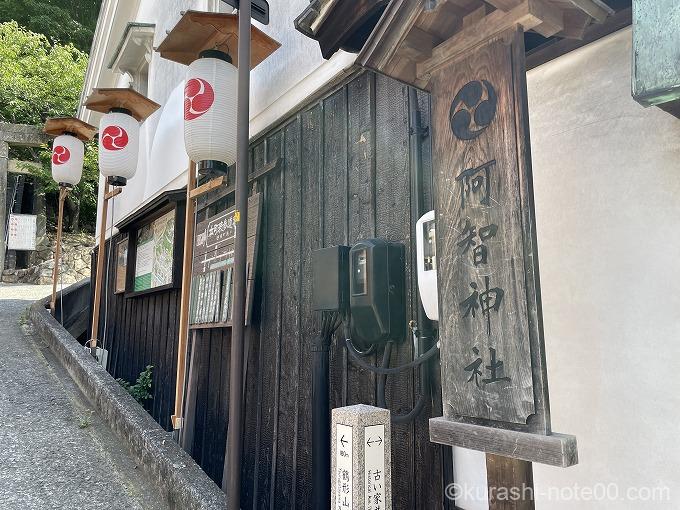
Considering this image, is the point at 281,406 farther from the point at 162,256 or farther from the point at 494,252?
the point at 162,256

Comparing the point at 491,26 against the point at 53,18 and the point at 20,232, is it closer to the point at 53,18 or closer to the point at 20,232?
the point at 20,232

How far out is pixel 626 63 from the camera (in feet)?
7.27

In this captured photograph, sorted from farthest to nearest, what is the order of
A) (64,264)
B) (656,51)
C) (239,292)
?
(64,264) < (239,292) < (656,51)

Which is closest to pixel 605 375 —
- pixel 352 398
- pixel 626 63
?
pixel 626 63

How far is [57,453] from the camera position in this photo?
4.75 meters

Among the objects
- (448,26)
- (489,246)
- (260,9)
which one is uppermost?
(260,9)

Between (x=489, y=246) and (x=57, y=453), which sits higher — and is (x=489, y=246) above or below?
above

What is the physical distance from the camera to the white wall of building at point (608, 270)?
2014mm

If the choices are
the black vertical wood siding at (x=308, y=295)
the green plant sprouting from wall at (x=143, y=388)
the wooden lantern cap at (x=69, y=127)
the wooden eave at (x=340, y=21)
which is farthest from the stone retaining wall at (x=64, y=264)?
the wooden eave at (x=340, y=21)

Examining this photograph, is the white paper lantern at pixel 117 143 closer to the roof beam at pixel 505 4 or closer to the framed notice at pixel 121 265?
the framed notice at pixel 121 265

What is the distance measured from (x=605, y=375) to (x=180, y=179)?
6.54 meters

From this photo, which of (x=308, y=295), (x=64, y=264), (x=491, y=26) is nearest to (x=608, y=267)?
(x=491, y=26)

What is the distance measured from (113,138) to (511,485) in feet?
26.5

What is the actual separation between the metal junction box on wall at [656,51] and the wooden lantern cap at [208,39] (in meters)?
3.79
